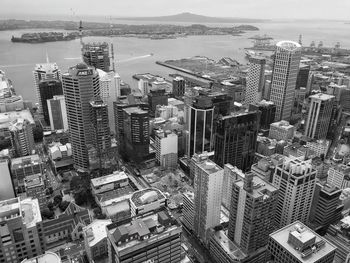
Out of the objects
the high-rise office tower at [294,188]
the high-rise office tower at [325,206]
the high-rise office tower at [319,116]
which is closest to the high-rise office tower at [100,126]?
the high-rise office tower at [294,188]

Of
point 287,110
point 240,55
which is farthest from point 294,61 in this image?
point 240,55

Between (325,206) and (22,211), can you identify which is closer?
(22,211)

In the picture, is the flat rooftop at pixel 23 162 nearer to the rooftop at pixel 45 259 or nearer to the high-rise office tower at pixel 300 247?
the rooftop at pixel 45 259

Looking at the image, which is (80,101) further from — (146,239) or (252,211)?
(252,211)

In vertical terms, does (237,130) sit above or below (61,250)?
above

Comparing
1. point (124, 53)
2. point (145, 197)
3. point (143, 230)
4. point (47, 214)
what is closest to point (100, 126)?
point (47, 214)

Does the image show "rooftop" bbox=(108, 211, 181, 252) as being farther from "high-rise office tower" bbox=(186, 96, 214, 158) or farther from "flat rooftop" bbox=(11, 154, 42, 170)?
"high-rise office tower" bbox=(186, 96, 214, 158)

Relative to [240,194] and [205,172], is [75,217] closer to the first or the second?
[205,172]
